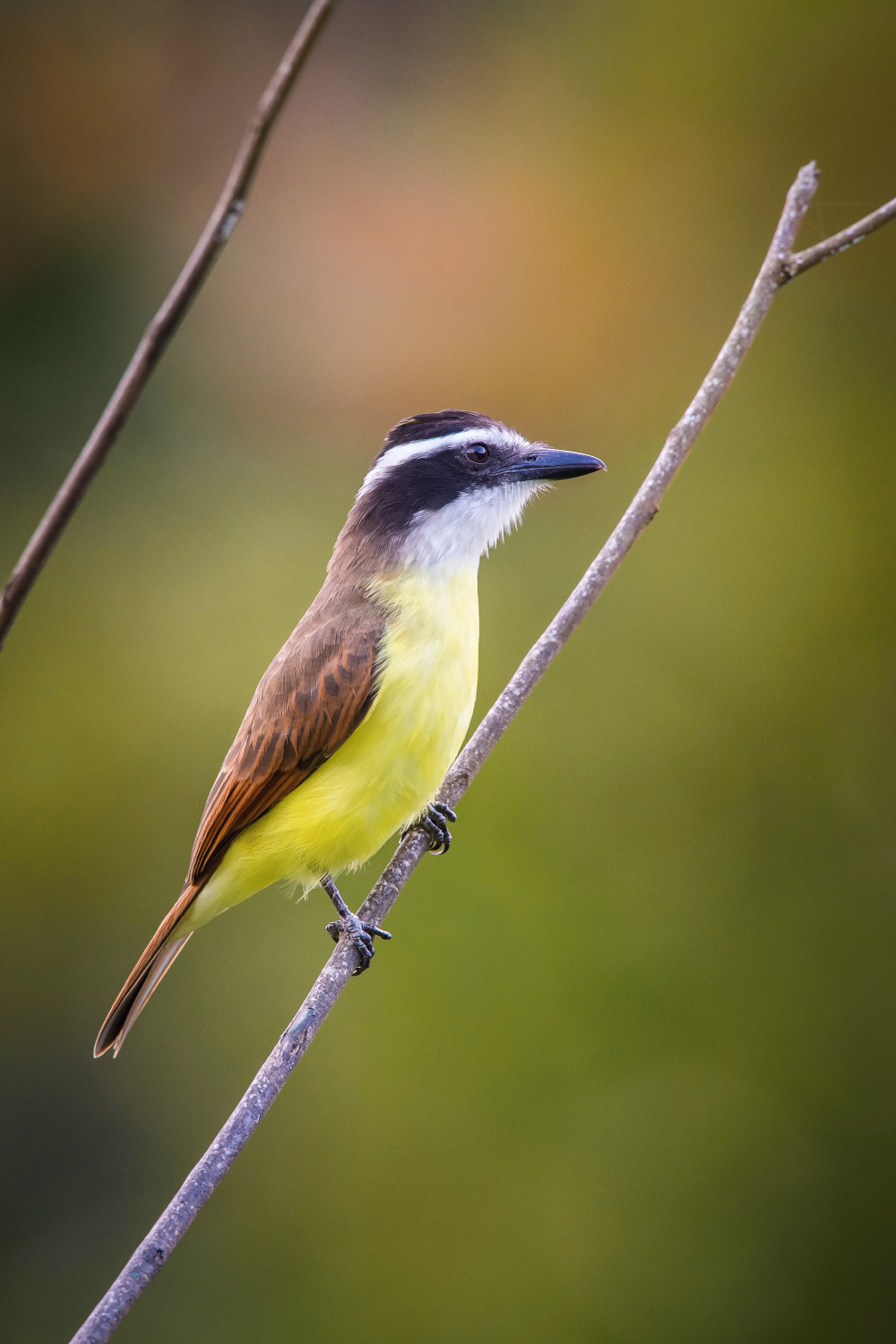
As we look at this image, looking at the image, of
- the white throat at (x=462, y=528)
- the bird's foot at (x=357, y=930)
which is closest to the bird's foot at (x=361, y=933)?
the bird's foot at (x=357, y=930)

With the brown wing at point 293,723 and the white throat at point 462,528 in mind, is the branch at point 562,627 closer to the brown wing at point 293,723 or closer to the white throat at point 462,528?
the brown wing at point 293,723

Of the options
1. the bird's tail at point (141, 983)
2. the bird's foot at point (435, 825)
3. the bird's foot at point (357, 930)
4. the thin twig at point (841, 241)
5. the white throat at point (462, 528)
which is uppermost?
the thin twig at point (841, 241)

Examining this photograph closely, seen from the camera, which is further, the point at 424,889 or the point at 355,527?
the point at 424,889

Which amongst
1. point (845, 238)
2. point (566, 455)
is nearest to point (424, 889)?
point (566, 455)

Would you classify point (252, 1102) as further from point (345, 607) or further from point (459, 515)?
point (459, 515)

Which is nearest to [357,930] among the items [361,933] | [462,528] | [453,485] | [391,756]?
[361,933]

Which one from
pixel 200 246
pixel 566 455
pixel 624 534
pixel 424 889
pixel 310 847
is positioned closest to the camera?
pixel 200 246

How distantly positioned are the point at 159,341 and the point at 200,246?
0.32ft

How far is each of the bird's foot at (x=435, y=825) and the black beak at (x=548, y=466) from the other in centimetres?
96

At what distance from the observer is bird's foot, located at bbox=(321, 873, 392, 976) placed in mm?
2573

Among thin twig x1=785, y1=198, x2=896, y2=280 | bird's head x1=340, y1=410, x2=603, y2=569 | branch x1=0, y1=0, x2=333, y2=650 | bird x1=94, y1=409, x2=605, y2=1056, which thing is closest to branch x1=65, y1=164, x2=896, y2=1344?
thin twig x1=785, y1=198, x2=896, y2=280

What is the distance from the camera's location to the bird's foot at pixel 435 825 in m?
2.96

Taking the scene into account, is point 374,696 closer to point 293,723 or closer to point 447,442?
point 293,723

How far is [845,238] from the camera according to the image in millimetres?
2146
